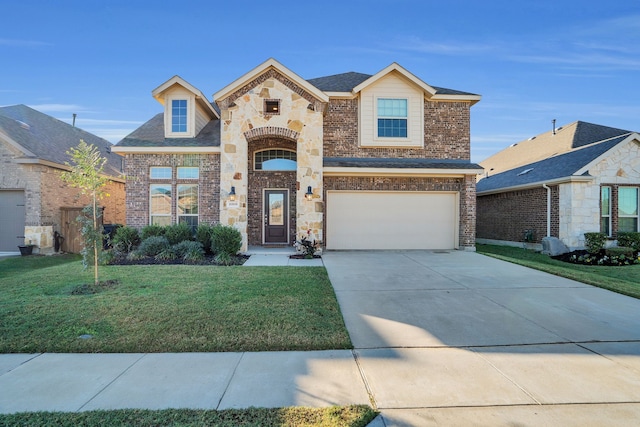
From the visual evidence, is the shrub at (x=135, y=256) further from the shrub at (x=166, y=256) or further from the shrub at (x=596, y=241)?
the shrub at (x=596, y=241)

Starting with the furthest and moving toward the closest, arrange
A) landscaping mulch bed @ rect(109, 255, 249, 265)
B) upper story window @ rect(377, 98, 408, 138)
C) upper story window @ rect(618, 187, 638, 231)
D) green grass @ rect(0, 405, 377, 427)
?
upper story window @ rect(377, 98, 408, 138)
upper story window @ rect(618, 187, 638, 231)
landscaping mulch bed @ rect(109, 255, 249, 265)
green grass @ rect(0, 405, 377, 427)

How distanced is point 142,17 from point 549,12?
1367 cm

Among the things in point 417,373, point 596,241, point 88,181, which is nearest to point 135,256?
point 88,181

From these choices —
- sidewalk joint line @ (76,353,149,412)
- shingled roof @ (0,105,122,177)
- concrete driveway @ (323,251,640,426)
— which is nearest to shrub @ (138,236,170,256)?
shingled roof @ (0,105,122,177)

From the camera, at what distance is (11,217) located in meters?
11.7

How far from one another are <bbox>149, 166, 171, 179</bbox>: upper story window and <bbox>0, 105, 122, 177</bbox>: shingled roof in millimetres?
4130

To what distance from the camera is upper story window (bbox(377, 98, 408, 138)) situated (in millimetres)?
12203

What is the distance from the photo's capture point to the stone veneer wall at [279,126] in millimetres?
10797

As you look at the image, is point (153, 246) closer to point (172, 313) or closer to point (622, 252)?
point (172, 313)

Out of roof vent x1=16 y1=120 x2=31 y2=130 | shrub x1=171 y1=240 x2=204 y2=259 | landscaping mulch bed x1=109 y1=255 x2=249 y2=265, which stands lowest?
landscaping mulch bed x1=109 y1=255 x2=249 y2=265

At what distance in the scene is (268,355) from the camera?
11.5ft

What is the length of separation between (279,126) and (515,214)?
37.9 ft

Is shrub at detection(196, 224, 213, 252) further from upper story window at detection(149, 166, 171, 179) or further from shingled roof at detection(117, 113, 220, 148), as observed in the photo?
shingled roof at detection(117, 113, 220, 148)

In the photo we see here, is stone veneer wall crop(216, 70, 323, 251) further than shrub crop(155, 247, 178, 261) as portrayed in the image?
Yes
